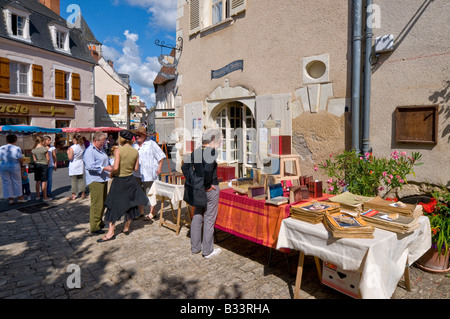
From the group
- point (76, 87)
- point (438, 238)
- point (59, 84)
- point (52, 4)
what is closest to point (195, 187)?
point (438, 238)

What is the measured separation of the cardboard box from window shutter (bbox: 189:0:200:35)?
6.47 metres

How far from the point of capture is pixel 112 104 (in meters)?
24.8

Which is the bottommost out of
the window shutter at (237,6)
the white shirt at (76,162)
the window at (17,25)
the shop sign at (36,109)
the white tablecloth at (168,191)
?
the white tablecloth at (168,191)

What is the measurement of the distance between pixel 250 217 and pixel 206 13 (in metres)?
5.70

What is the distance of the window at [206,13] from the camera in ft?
23.1

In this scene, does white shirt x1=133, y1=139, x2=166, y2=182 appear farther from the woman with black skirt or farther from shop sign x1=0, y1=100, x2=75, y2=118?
shop sign x1=0, y1=100, x2=75, y2=118

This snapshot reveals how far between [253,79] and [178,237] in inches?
136

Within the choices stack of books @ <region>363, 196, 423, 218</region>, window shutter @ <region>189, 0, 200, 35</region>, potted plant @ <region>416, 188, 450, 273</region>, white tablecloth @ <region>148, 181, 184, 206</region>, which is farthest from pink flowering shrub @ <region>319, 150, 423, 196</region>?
window shutter @ <region>189, 0, 200, 35</region>

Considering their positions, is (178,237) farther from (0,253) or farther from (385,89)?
(385,89)

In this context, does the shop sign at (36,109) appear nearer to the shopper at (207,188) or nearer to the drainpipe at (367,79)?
the shopper at (207,188)

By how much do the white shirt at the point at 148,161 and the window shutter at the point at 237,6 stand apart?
3.32 m

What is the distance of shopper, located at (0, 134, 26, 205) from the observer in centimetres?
645

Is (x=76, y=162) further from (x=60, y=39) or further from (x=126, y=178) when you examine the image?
(x=60, y=39)

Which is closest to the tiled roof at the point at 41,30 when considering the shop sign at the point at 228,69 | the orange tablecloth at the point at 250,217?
the shop sign at the point at 228,69
